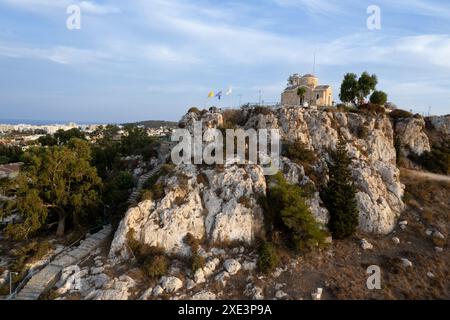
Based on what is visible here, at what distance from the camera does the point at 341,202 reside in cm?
2730

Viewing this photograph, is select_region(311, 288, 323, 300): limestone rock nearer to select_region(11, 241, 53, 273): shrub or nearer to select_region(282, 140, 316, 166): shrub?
select_region(282, 140, 316, 166): shrub

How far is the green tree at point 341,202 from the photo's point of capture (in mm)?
26750

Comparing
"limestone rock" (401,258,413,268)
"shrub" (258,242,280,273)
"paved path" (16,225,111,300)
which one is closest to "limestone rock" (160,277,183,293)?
"shrub" (258,242,280,273)

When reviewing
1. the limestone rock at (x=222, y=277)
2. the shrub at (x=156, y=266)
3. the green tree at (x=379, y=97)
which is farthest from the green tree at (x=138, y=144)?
the green tree at (x=379, y=97)

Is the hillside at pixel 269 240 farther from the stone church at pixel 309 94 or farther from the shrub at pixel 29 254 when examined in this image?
the stone church at pixel 309 94

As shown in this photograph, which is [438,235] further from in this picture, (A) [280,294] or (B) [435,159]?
(A) [280,294]

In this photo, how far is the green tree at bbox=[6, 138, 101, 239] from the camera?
2730cm

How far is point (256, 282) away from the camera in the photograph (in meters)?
22.1

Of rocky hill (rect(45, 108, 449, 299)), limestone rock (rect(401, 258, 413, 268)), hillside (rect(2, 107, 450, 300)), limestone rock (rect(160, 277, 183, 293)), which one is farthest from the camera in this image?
limestone rock (rect(401, 258, 413, 268))

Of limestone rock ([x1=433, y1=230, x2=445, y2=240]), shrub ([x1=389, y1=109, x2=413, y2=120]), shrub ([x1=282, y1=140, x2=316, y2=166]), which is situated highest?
shrub ([x1=389, y1=109, x2=413, y2=120])

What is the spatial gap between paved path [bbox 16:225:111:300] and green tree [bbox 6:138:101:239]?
3.33m

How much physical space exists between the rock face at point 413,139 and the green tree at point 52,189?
38168mm

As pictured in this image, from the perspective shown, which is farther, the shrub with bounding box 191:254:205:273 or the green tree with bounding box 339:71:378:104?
the green tree with bounding box 339:71:378:104
